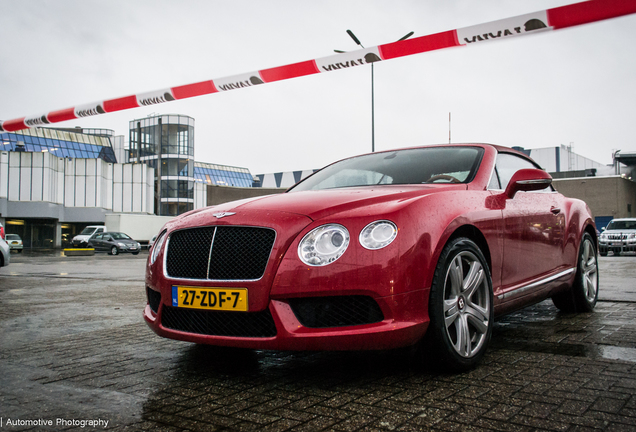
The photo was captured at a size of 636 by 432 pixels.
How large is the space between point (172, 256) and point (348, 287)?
119 cm

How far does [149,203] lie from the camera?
50938 mm

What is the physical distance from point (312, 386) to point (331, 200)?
1.03m

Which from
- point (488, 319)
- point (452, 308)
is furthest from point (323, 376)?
point (488, 319)

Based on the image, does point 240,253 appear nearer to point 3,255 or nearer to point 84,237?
point 3,255

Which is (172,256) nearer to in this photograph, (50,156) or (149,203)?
(50,156)

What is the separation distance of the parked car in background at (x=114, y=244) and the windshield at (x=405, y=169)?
28.2 meters

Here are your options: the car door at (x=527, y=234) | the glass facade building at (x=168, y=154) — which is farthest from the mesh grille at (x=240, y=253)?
the glass facade building at (x=168, y=154)

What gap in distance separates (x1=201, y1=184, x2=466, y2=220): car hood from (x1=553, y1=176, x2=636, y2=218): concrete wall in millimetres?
40685

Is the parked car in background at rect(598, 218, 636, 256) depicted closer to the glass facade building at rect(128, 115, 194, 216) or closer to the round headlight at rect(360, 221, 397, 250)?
the round headlight at rect(360, 221, 397, 250)

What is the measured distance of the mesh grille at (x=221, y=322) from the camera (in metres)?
2.82

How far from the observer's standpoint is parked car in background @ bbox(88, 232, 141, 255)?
1205 inches

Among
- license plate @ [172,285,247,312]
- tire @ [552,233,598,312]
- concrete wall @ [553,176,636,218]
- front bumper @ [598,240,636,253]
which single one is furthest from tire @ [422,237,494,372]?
concrete wall @ [553,176,636,218]

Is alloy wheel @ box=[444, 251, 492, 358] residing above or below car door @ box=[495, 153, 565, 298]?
below

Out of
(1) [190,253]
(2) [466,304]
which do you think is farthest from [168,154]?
(2) [466,304]
